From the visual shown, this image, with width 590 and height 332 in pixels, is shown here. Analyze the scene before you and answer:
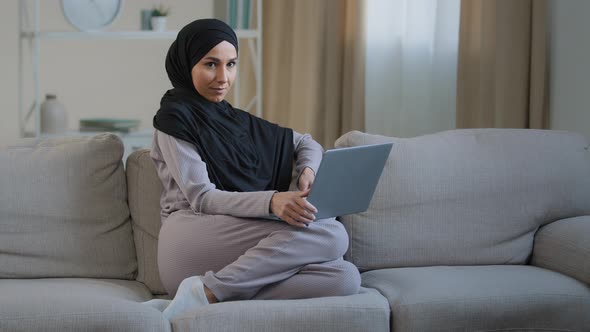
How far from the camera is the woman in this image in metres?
2.17

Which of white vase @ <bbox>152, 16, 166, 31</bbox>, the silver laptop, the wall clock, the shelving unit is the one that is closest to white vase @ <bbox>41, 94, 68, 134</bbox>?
the shelving unit

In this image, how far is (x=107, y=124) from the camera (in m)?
4.30

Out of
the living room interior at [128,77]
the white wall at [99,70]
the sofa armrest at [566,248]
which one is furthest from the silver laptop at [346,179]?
the white wall at [99,70]

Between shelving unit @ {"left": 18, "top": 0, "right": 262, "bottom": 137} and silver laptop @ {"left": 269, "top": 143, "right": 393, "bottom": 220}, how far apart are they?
2231 millimetres

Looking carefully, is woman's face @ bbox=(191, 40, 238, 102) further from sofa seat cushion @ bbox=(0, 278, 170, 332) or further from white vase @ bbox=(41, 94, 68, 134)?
white vase @ bbox=(41, 94, 68, 134)

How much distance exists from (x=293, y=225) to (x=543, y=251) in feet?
2.64

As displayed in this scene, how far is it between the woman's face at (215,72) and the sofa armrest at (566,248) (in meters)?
1.02

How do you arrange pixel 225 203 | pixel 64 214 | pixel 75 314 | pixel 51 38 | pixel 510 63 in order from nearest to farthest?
pixel 75 314 → pixel 225 203 → pixel 64 214 → pixel 510 63 → pixel 51 38

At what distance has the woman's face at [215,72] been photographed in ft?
7.93

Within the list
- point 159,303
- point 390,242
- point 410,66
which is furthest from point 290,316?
point 410,66

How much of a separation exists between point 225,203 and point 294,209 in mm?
201

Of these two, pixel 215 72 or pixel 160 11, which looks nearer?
pixel 215 72

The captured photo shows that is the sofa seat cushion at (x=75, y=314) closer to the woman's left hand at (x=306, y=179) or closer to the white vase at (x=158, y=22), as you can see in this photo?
the woman's left hand at (x=306, y=179)

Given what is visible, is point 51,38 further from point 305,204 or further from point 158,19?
point 305,204
